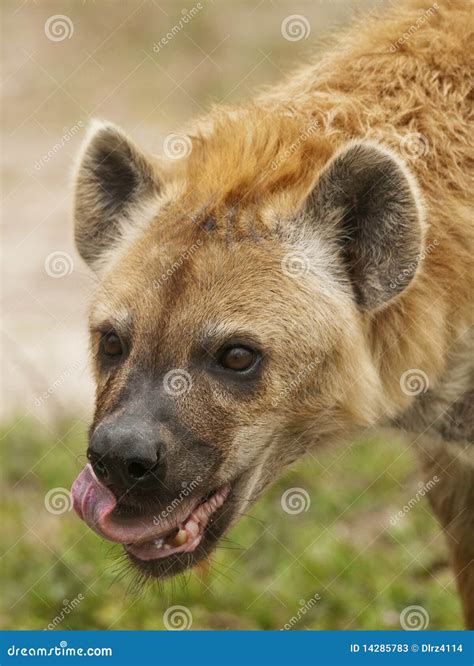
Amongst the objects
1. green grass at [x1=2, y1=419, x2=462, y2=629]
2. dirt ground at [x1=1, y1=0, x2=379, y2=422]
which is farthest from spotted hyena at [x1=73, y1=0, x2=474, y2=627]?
dirt ground at [x1=1, y1=0, x2=379, y2=422]

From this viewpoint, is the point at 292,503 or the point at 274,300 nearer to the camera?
the point at 274,300

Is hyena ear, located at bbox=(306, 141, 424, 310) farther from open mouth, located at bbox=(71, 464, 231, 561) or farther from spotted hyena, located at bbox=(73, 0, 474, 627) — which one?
open mouth, located at bbox=(71, 464, 231, 561)

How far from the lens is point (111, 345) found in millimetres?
3377

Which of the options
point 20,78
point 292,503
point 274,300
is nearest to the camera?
point 274,300

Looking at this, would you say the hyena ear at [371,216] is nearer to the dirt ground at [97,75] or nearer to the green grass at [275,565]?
the green grass at [275,565]

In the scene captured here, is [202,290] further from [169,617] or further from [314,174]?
[169,617]

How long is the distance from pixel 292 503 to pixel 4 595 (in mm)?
1479

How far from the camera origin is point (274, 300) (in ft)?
10.7

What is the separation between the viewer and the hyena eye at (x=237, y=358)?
3197 mm

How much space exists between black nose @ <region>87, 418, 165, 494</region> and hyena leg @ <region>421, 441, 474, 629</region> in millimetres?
1121

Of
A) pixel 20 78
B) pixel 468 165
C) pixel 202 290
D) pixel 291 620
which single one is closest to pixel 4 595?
pixel 291 620

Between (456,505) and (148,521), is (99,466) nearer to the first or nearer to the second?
(148,521)

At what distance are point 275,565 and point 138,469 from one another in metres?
2.22

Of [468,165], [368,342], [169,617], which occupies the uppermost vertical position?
[468,165]
